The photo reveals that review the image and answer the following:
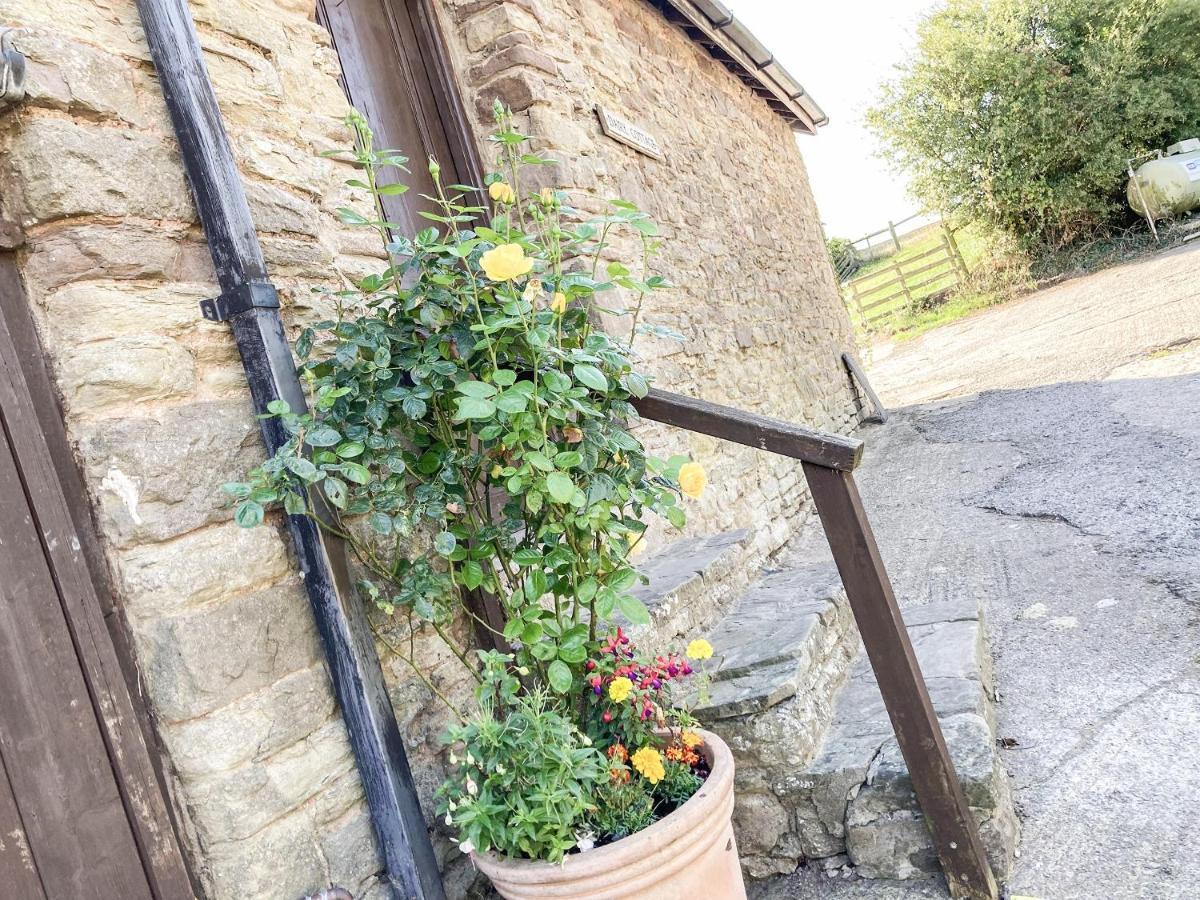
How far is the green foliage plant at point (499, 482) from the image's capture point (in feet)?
5.40

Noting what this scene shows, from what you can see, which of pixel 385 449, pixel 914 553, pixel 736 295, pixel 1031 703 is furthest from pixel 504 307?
pixel 736 295

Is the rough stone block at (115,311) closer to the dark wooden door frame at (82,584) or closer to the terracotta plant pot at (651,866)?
the dark wooden door frame at (82,584)

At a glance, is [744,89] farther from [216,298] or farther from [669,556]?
[216,298]

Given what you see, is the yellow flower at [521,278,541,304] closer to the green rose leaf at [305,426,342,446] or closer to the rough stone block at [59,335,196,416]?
the green rose leaf at [305,426,342,446]

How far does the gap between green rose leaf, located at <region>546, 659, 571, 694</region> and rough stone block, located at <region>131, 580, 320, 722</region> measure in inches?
19.0

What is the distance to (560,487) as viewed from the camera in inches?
66.4

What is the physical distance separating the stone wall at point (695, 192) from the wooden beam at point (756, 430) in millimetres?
1192

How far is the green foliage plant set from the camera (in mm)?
1646

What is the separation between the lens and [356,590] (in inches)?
72.7

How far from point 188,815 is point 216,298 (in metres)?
0.98

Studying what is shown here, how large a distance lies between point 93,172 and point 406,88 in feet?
6.10

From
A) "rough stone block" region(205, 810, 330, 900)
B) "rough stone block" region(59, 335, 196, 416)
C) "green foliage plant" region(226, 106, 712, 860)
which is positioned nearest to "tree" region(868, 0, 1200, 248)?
"green foliage plant" region(226, 106, 712, 860)

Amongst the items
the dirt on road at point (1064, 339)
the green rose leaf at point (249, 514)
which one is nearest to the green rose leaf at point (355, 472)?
the green rose leaf at point (249, 514)

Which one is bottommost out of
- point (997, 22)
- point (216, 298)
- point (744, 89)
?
point (216, 298)
